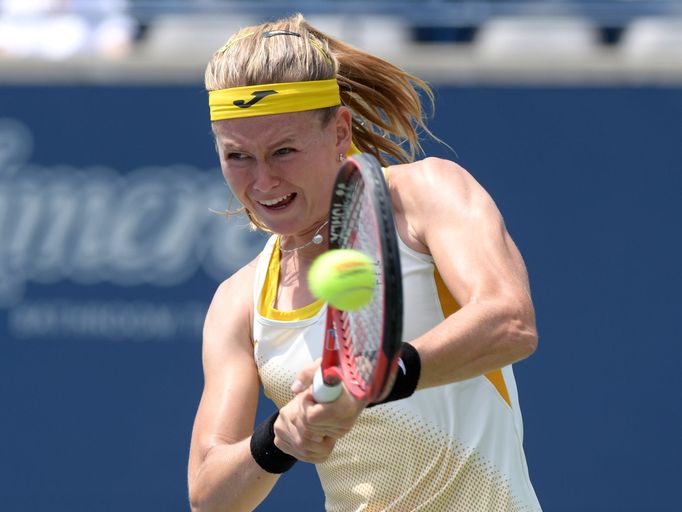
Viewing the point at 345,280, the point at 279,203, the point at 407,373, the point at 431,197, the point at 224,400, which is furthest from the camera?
the point at 224,400

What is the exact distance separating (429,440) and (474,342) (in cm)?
48

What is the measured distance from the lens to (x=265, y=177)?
2418 mm

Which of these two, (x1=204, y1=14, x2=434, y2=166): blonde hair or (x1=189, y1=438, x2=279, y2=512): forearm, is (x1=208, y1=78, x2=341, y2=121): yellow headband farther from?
(x1=189, y1=438, x2=279, y2=512): forearm

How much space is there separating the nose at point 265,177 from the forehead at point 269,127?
0.06 metres

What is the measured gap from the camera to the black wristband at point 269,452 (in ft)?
7.78

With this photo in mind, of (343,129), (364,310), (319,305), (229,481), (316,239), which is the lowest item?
(229,481)

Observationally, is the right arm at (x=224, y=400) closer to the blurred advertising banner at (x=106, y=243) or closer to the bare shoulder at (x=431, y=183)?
the bare shoulder at (x=431, y=183)

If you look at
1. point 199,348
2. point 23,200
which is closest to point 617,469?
point 199,348

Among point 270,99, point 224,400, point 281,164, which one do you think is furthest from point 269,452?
point 270,99

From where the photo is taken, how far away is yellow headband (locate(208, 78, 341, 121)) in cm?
245

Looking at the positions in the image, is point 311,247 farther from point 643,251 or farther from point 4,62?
point 4,62

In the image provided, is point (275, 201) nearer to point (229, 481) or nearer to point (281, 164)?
point (281, 164)

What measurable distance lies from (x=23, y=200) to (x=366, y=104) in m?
3.44

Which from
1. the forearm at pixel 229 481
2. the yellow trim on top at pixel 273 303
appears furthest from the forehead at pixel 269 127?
the forearm at pixel 229 481
